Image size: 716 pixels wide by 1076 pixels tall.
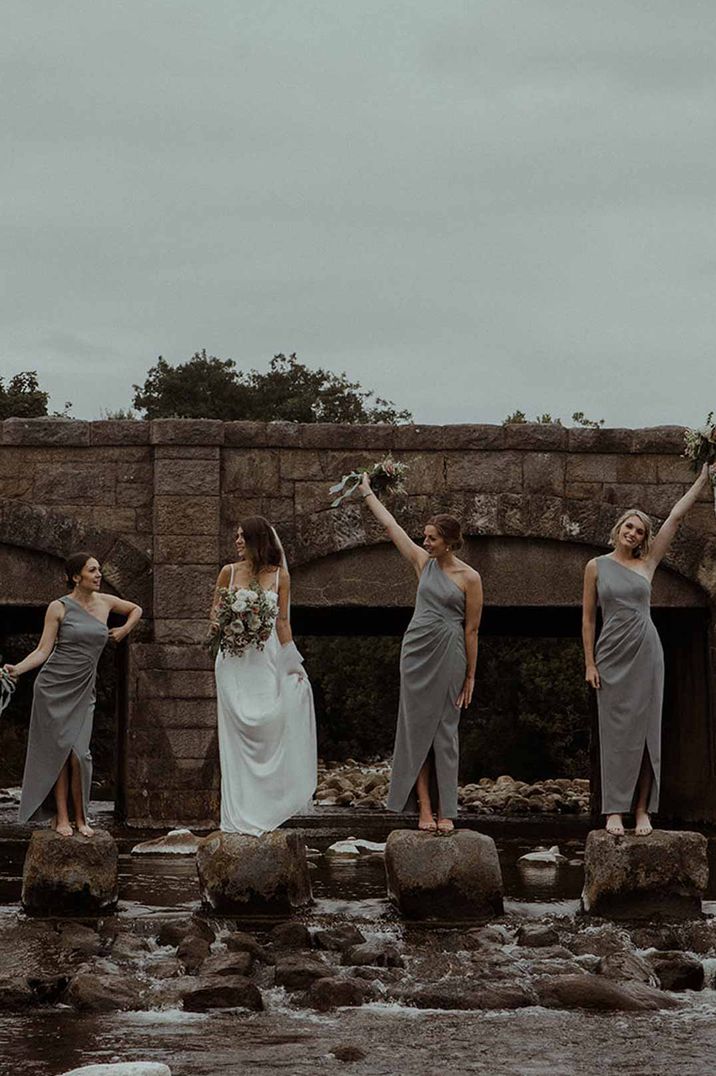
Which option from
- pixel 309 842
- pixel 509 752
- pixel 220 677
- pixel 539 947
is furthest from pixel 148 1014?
pixel 509 752

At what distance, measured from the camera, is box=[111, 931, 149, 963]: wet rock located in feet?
26.6

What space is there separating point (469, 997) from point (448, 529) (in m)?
3.23

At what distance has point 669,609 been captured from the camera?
16.3 metres

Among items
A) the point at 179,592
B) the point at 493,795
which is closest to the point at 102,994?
the point at 179,592

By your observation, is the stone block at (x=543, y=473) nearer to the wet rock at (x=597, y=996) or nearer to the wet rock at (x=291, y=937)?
the wet rock at (x=291, y=937)

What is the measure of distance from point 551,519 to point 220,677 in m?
6.38

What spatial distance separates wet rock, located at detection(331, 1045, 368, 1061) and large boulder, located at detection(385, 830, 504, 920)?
116 inches

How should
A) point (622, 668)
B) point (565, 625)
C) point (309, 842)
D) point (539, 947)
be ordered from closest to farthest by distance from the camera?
1. point (539, 947)
2. point (622, 668)
3. point (309, 842)
4. point (565, 625)

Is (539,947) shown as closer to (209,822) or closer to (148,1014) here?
(148,1014)

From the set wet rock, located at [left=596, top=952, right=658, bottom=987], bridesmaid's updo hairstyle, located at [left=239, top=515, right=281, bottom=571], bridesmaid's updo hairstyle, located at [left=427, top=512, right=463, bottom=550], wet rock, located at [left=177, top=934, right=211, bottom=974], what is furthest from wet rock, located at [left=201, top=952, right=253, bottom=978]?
bridesmaid's updo hairstyle, located at [left=427, top=512, right=463, bottom=550]

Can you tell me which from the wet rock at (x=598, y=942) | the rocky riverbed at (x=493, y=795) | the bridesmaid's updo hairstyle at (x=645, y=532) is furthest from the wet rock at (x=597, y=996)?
the rocky riverbed at (x=493, y=795)

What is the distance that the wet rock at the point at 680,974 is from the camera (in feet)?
25.8

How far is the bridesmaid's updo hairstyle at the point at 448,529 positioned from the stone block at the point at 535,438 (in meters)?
5.82

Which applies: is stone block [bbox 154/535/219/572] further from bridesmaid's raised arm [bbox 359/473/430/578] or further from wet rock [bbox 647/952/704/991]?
wet rock [bbox 647/952/704/991]
